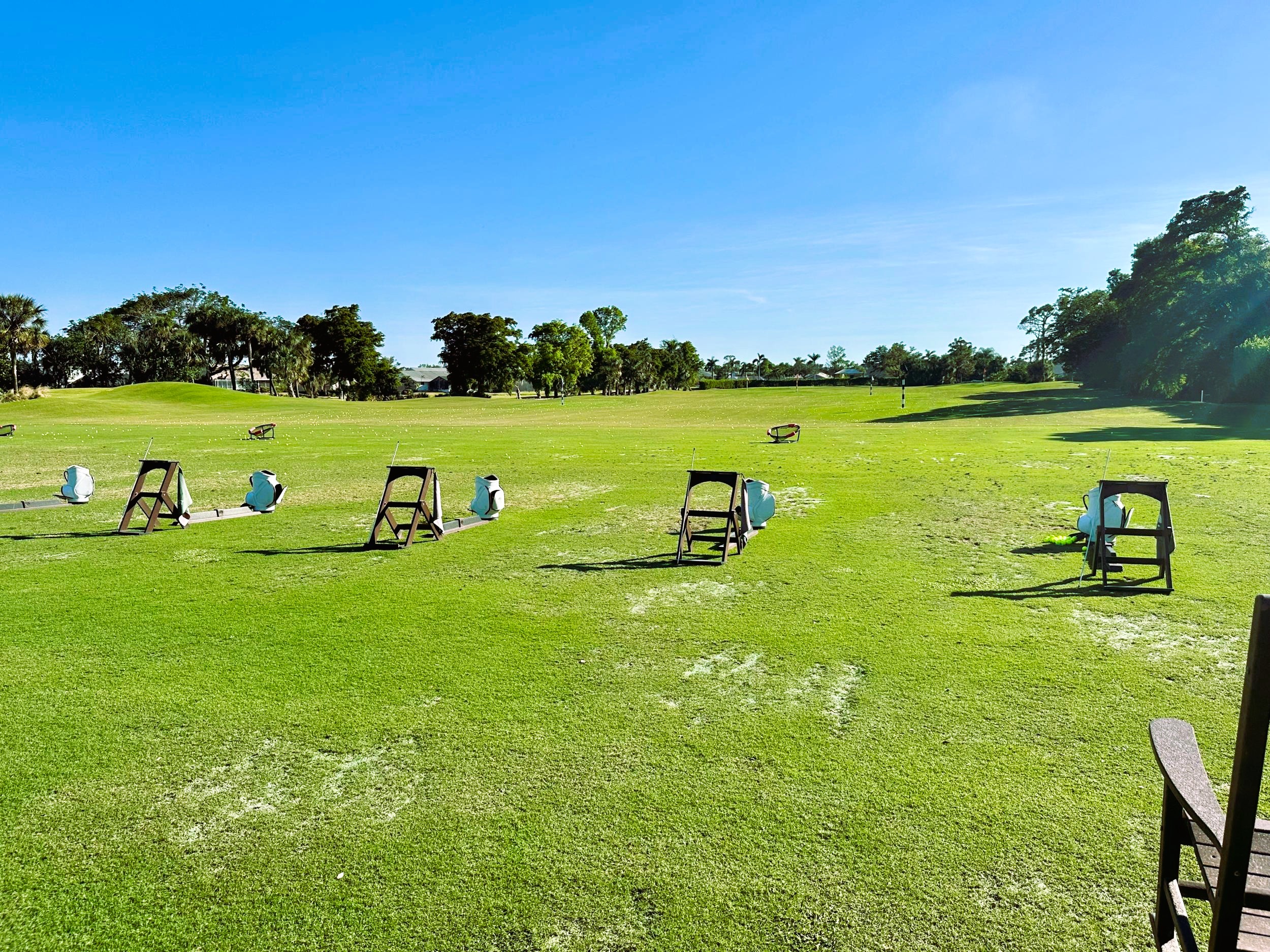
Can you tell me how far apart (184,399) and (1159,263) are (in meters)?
Result: 102

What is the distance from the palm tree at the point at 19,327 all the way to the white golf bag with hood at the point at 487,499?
84883mm

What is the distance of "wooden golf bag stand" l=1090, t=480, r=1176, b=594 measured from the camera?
937 cm

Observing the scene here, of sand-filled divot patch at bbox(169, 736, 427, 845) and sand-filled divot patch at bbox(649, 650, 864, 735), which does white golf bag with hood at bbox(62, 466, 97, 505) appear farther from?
sand-filled divot patch at bbox(649, 650, 864, 735)

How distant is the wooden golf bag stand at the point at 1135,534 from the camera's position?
9.37 m

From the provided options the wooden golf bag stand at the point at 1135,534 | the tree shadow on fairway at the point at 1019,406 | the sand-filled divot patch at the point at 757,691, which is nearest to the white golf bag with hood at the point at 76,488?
the sand-filled divot patch at the point at 757,691

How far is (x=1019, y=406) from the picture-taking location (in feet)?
209

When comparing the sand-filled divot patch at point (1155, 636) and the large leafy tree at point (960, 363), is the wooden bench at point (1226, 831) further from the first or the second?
the large leafy tree at point (960, 363)

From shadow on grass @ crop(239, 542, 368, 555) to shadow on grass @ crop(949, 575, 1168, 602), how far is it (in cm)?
923

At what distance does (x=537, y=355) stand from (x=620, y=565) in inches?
3948

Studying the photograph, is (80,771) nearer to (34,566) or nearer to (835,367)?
(34,566)

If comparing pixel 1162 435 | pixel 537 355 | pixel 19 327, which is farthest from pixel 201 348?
pixel 1162 435

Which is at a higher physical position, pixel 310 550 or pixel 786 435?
pixel 786 435

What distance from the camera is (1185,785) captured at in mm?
2648

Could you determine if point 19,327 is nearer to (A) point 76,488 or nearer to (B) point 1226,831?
(A) point 76,488
